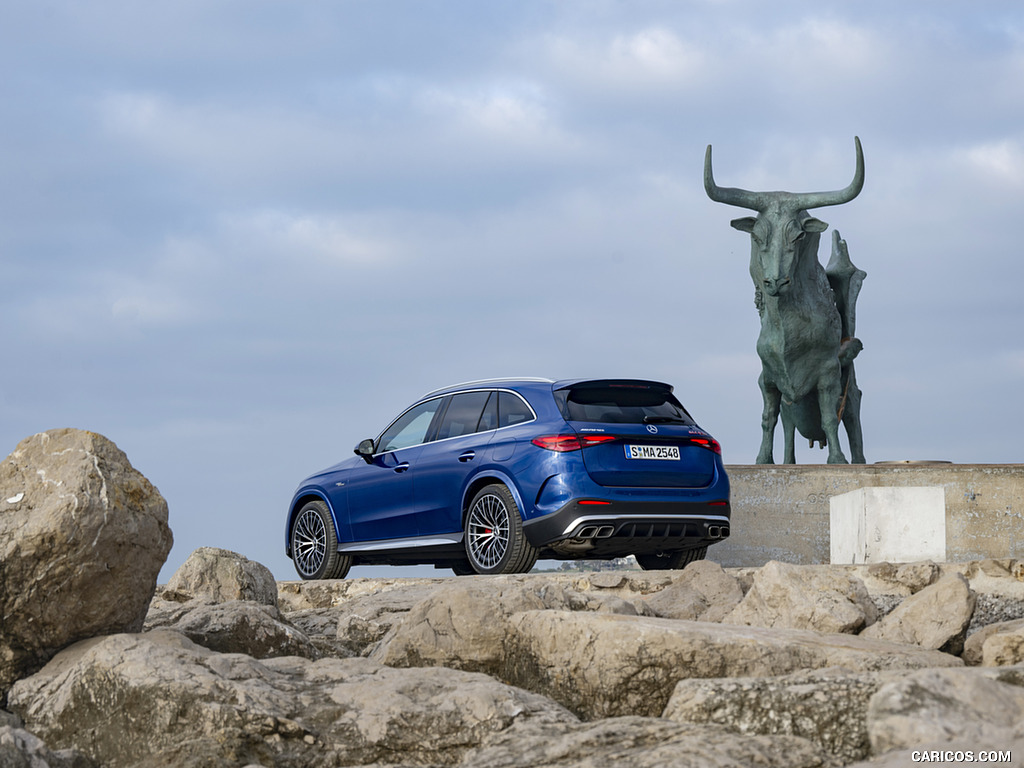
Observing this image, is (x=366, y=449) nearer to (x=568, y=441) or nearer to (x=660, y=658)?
(x=568, y=441)

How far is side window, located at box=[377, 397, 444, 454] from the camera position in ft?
35.9

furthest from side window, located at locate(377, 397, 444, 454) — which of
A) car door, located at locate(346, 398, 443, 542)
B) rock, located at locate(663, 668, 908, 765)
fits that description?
rock, located at locate(663, 668, 908, 765)

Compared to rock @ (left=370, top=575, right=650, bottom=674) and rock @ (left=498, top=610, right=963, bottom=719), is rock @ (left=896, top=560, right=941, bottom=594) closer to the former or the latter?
rock @ (left=498, top=610, right=963, bottom=719)

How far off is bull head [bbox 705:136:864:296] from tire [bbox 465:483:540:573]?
251 inches

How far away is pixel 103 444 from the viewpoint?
18.5 ft

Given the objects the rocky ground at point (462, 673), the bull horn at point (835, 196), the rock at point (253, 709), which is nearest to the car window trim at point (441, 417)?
the rocky ground at point (462, 673)

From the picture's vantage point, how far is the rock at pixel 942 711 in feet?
10.8

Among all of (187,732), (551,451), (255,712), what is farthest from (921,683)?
(551,451)

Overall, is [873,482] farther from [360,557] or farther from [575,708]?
[575,708]

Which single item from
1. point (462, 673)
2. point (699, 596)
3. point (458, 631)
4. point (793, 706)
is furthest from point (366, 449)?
→ point (793, 706)

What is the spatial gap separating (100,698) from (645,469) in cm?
545

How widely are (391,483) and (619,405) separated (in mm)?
2396

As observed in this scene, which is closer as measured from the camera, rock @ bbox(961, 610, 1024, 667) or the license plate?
rock @ bbox(961, 610, 1024, 667)

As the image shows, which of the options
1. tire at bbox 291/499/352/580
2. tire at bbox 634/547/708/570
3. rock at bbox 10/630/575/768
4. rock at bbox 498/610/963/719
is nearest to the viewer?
rock at bbox 10/630/575/768
